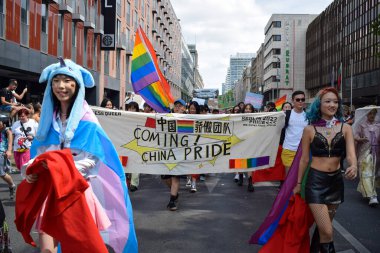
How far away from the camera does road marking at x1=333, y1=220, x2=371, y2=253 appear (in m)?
4.97

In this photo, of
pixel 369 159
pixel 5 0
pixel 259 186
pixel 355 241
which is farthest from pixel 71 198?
pixel 5 0

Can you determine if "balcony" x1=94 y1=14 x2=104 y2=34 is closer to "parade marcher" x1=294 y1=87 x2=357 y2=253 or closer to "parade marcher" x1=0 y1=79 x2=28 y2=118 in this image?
"parade marcher" x1=0 y1=79 x2=28 y2=118

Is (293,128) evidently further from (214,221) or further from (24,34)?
(24,34)

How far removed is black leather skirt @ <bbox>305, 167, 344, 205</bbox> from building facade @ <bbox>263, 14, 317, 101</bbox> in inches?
3638

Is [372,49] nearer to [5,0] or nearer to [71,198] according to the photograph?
[5,0]

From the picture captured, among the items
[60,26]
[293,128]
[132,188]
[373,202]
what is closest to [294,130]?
[293,128]

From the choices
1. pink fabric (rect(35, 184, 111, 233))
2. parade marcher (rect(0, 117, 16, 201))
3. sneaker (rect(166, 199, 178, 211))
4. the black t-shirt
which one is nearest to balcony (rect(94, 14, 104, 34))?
the black t-shirt

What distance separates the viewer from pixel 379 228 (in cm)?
595

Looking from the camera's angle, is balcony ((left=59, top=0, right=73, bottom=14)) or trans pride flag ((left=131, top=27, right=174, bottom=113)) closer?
trans pride flag ((left=131, top=27, right=174, bottom=113))

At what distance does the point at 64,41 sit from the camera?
88.4 feet

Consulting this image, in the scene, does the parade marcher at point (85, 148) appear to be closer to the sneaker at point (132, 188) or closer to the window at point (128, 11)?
the sneaker at point (132, 188)

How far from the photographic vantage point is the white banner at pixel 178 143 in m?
7.34

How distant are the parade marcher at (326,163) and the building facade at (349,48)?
123ft

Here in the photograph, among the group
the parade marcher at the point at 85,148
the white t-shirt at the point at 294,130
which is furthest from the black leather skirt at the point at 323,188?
the white t-shirt at the point at 294,130
